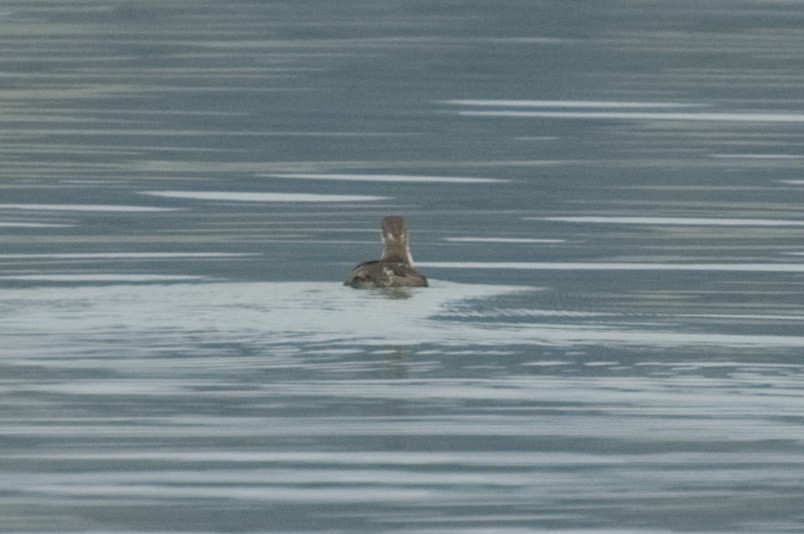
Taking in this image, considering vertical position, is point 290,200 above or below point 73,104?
below

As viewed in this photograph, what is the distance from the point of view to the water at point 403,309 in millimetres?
10945

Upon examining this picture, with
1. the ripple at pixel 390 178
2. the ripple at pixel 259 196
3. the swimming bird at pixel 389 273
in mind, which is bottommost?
the swimming bird at pixel 389 273

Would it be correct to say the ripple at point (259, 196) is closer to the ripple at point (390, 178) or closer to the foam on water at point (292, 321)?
the ripple at point (390, 178)

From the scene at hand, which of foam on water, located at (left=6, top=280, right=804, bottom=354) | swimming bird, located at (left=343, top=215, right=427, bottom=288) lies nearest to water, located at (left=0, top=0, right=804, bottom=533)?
foam on water, located at (left=6, top=280, right=804, bottom=354)

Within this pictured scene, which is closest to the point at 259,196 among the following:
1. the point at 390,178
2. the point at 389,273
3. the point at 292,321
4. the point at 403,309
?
the point at 390,178

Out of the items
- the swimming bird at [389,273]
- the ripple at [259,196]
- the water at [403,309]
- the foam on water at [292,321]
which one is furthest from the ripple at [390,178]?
the foam on water at [292,321]

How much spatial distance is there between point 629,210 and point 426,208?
1.37 meters

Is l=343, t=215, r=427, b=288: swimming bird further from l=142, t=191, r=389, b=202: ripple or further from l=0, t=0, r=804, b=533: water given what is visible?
l=142, t=191, r=389, b=202: ripple

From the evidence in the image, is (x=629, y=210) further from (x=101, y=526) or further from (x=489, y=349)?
(x=101, y=526)

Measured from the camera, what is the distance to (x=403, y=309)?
14773 mm

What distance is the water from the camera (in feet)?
35.9

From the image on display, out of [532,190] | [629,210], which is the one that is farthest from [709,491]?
[532,190]

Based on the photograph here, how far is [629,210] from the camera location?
67.5 feet

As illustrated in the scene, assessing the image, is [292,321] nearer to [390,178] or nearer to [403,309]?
[403,309]
